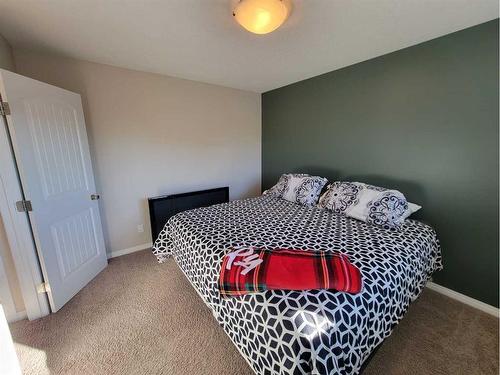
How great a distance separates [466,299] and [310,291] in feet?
6.03

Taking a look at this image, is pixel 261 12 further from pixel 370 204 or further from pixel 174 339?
pixel 174 339

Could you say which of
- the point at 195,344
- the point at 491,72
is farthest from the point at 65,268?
the point at 491,72

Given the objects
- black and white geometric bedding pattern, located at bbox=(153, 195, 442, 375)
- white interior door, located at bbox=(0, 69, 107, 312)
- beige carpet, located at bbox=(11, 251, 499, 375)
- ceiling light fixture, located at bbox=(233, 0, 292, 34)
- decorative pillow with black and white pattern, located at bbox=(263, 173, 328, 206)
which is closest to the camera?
black and white geometric bedding pattern, located at bbox=(153, 195, 442, 375)

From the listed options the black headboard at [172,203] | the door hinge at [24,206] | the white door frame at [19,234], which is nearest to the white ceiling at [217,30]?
the white door frame at [19,234]

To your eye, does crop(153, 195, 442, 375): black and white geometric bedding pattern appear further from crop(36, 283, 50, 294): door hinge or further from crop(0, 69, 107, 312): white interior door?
crop(36, 283, 50, 294): door hinge

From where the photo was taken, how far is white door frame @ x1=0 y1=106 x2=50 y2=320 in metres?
1.47

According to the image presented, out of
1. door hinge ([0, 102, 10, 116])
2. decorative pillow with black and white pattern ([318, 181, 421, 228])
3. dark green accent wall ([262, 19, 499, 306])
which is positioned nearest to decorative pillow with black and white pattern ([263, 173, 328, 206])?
decorative pillow with black and white pattern ([318, 181, 421, 228])

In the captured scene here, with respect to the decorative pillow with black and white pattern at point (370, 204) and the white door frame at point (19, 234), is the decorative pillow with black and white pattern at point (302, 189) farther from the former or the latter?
the white door frame at point (19, 234)

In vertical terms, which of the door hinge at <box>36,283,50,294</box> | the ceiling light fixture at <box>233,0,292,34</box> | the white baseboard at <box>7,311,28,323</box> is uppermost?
the ceiling light fixture at <box>233,0,292,34</box>

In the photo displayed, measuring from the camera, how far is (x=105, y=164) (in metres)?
2.43

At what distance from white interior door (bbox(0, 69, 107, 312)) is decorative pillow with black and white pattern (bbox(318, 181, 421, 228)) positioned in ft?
8.11

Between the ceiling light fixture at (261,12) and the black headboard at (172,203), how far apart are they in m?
2.12

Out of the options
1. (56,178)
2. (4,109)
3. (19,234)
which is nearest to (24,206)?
(19,234)

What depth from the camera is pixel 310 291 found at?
1038 mm
